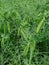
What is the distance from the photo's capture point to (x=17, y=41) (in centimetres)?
254

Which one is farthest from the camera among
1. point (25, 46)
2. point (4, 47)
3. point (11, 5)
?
point (11, 5)

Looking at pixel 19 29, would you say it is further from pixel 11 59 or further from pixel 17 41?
pixel 11 59

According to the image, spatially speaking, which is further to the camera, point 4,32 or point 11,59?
point 4,32

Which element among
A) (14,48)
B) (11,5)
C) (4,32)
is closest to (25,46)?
(14,48)

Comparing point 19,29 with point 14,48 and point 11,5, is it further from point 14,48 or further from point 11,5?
point 11,5

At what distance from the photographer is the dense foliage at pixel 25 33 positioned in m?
2.32

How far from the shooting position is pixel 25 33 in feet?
7.77

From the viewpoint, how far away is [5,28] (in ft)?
8.44

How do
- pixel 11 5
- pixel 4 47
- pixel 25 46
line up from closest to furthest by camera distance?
pixel 25 46 < pixel 4 47 < pixel 11 5

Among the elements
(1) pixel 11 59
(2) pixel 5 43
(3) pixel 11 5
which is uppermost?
(3) pixel 11 5

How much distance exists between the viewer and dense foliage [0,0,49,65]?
7.63ft

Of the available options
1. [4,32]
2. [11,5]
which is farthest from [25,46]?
[11,5]

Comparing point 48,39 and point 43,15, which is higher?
point 43,15

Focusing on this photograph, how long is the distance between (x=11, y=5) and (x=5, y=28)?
0.37 m
